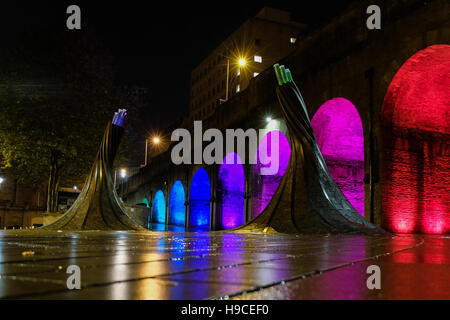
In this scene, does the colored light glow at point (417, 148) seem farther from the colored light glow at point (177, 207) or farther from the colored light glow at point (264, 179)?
the colored light glow at point (177, 207)

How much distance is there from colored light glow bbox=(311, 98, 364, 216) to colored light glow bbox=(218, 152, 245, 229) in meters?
8.90

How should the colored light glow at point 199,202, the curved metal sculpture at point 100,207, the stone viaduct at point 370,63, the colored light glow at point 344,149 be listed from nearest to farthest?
1. the curved metal sculpture at point 100,207
2. the stone viaduct at point 370,63
3. the colored light glow at point 344,149
4. the colored light glow at point 199,202

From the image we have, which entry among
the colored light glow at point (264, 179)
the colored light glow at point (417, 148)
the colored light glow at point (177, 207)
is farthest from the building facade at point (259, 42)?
the colored light glow at point (417, 148)

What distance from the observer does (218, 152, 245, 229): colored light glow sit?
1024 inches

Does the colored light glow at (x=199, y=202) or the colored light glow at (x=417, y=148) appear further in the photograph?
the colored light glow at (x=199, y=202)

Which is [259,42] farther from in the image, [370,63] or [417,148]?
[417,148]

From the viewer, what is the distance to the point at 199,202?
3192 cm

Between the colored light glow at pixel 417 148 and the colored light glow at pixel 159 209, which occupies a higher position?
the colored light glow at pixel 417 148

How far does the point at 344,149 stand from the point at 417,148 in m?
3.81

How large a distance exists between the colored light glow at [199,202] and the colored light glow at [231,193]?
4.45 m

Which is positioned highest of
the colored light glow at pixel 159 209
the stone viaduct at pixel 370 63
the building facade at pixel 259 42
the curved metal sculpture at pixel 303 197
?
the building facade at pixel 259 42

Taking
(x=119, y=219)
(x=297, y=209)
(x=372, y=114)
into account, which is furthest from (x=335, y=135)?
(x=119, y=219)

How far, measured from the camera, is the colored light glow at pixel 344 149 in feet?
56.2
